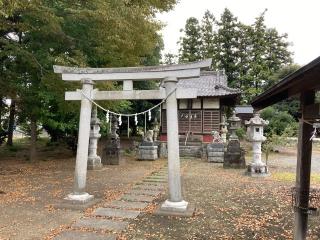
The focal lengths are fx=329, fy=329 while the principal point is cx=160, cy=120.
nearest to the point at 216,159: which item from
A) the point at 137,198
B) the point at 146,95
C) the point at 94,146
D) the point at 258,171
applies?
the point at 258,171

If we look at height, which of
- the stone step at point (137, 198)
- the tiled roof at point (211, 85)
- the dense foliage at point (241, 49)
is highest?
the dense foliage at point (241, 49)

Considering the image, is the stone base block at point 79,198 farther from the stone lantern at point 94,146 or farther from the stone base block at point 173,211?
the stone lantern at point 94,146

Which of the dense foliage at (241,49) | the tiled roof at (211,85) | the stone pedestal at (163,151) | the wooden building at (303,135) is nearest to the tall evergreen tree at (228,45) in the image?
the dense foliage at (241,49)

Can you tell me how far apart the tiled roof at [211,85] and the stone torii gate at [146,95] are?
1609 cm

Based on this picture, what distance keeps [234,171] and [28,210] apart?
9993 mm

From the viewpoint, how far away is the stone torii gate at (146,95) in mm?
8359

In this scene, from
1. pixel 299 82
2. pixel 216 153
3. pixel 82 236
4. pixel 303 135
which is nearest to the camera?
pixel 299 82

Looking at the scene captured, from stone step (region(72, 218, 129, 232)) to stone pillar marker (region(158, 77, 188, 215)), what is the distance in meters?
1.41

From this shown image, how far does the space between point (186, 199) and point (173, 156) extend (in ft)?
6.02

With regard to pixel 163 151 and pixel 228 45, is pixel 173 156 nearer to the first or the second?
pixel 163 151

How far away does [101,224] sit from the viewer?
23.4 ft

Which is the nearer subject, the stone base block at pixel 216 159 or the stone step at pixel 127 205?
the stone step at pixel 127 205

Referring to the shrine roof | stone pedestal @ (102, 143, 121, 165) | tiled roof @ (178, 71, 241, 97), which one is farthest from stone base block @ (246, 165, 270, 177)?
tiled roof @ (178, 71, 241, 97)

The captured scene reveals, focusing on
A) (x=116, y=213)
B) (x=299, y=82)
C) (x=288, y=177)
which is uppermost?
(x=299, y=82)
